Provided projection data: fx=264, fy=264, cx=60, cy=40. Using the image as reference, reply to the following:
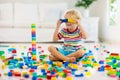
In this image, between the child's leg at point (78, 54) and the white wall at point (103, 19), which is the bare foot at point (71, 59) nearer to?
the child's leg at point (78, 54)

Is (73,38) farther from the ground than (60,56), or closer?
farther from the ground

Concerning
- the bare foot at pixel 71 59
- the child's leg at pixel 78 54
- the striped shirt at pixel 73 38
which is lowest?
the bare foot at pixel 71 59

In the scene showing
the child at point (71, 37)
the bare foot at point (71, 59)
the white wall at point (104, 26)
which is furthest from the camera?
the white wall at point (104, 26)

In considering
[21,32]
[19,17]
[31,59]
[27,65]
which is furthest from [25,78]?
[19,17]

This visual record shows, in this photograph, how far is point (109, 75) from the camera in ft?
7.48

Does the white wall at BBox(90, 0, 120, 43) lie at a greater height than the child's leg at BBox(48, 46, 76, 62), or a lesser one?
greater

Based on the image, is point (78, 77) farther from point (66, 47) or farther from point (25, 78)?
point (66, 47)

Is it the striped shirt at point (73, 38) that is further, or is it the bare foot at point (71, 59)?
the striped shirt at point (73, 38)

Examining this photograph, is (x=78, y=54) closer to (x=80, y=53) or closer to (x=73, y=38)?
(x=80, y=53)

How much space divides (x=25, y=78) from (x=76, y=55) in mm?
733

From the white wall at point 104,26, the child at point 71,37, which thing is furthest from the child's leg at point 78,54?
the white wall at point 104,26

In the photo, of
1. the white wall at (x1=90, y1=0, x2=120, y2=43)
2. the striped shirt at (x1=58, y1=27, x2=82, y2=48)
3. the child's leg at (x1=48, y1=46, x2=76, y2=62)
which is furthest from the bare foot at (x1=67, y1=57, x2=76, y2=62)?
the white wall at (x1=90, y1=0, x2=120, y2=43)

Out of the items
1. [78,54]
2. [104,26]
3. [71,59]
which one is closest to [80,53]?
[78,54]

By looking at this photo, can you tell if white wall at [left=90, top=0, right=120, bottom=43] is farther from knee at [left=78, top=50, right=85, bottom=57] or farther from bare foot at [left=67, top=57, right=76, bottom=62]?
bare foot at [left=67, top=57, right=76, bottom=62]
